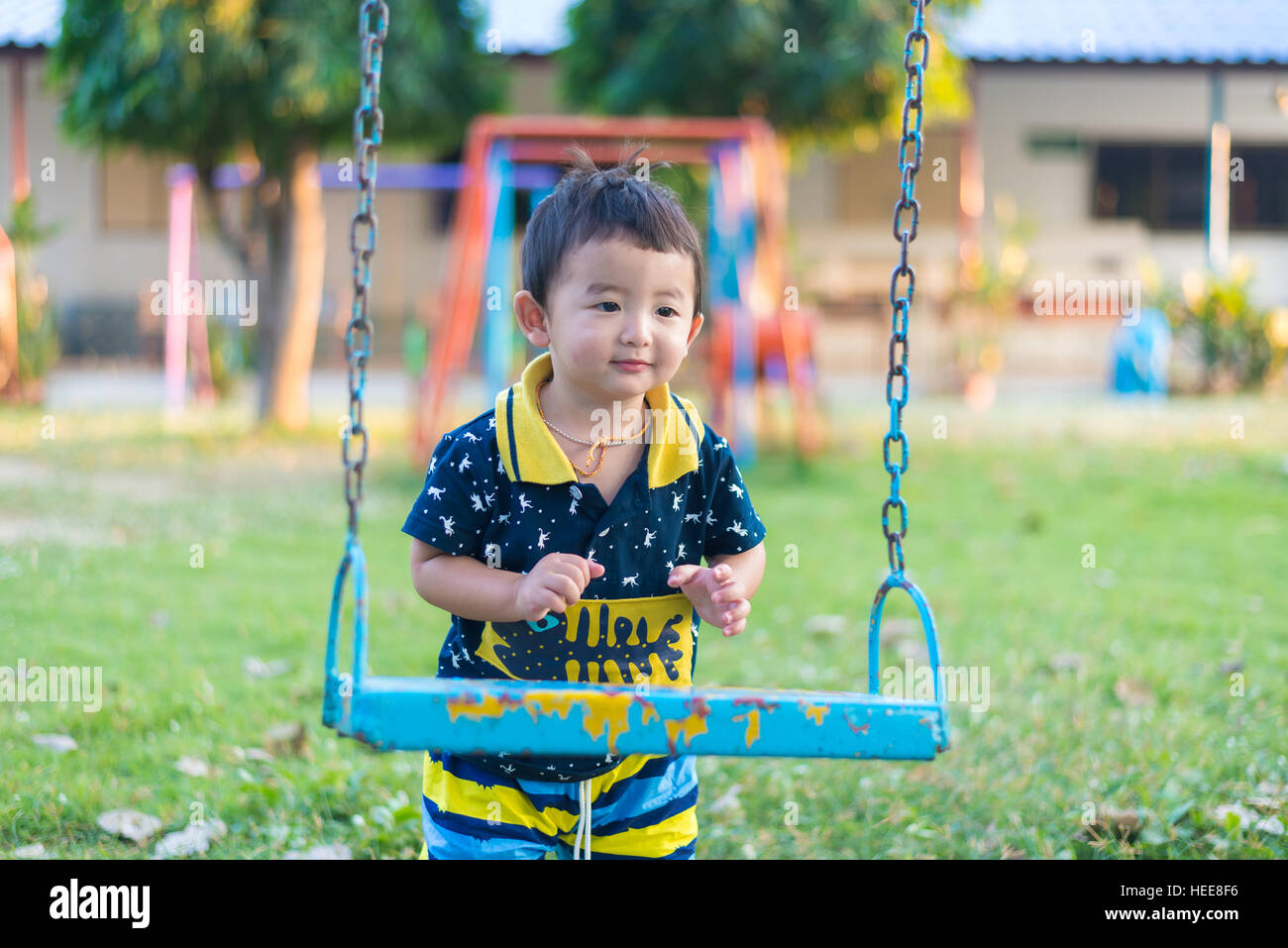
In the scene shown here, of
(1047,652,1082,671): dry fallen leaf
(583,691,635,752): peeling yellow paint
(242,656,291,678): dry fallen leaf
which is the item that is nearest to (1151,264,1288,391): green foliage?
(1047,652,1082,671): dry fallen leaf

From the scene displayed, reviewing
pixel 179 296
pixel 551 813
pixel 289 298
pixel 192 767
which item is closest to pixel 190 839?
pixel 192 767

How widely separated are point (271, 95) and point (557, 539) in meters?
7.02

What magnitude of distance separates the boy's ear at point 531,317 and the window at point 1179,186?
1522cm

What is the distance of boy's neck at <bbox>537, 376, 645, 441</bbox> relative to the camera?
6.04 feet

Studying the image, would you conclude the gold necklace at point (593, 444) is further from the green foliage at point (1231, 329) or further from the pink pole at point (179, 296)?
the green foliage at point (1231, 329)

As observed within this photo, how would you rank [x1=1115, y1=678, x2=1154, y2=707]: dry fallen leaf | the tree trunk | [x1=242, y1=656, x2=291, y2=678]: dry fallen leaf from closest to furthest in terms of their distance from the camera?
[x1=1115, y1=678, x2=1154, y2=707]: dry fallen leaf < [x1=242, y1=656, x2=291, y2=678]: dry fallen leaf < the tree trunk

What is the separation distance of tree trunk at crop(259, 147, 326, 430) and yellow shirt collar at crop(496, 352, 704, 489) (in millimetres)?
7549

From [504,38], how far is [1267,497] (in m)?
9.04

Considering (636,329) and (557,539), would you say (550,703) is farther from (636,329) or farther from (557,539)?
(636,329)

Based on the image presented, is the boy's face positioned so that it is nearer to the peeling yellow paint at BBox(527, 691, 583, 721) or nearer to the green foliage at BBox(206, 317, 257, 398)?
the peeling yellow paint at BBox(527, 691, 583, 721)

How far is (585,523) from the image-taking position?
1812 millimetres
